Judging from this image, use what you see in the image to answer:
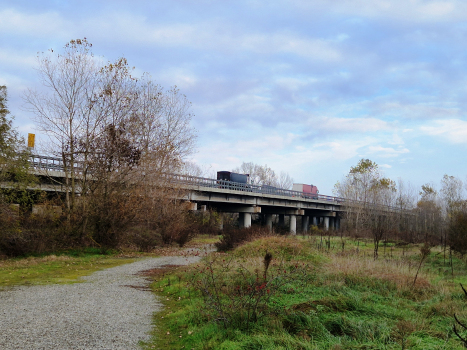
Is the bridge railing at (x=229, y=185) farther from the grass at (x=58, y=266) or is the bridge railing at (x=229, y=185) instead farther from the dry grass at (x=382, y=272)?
the dry grass at (x=382, y=272)

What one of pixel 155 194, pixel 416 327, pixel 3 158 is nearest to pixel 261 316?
pixel 416 327

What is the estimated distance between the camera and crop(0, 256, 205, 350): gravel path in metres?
6.35

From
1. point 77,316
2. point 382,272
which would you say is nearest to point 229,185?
point 382,272

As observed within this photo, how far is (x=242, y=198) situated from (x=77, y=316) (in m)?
37.2

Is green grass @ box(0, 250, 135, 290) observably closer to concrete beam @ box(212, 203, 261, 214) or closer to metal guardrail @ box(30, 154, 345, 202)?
metal guardrail @ box(30, 154, 345, 202)

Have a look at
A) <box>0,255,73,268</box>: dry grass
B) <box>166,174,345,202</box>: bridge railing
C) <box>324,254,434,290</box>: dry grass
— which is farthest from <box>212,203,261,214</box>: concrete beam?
<box>324,254,434,290</box>: dry grass

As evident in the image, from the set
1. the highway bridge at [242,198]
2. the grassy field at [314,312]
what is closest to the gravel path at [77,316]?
the grassy field at [314,312]

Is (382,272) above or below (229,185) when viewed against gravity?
below

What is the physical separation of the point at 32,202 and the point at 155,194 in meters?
9.37

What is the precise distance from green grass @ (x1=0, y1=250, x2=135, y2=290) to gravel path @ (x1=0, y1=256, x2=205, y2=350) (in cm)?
149

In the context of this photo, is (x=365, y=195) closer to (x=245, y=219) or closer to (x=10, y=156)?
(x=245, y=219)

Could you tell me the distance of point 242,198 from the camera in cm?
4491

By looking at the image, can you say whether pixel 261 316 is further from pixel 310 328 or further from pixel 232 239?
pixel 232 239

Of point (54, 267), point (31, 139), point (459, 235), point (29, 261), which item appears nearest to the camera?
point (54, 267)
